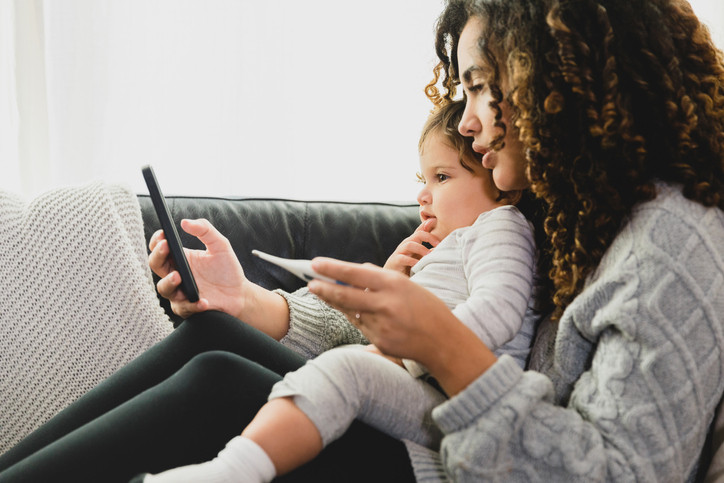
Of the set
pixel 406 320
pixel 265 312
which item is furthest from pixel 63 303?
pixel 406 320

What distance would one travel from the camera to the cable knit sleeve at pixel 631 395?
748 mm

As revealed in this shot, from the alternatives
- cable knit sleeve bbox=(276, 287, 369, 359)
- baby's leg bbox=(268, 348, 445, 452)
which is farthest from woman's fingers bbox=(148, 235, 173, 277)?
baby's leg bbox=(268, 348, 445, 452)

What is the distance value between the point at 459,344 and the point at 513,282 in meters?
0.25

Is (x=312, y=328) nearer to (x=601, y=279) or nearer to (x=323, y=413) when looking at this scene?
Result: (x=323, y=413)

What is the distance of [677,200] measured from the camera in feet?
2.69

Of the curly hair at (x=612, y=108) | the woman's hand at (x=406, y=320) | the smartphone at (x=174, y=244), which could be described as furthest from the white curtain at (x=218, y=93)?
the woman's hand at (x=406, y=320)

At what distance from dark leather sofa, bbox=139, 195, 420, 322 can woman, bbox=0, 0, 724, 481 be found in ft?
2.39

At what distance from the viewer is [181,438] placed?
0.82m

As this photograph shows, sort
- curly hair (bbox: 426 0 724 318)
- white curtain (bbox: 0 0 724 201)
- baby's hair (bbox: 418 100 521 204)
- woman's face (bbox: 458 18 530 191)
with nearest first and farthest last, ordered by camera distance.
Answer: curly hair (bbox: 426 0 724 318), woman's face (bbox: 458 18 530 191), baby's hair (bbox: 418 100 521 204), white curtain (bbox: 0 0 724 201)

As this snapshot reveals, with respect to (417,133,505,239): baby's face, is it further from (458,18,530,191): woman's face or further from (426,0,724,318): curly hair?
(426,0,724,318): curly hair

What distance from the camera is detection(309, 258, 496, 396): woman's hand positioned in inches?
29.7

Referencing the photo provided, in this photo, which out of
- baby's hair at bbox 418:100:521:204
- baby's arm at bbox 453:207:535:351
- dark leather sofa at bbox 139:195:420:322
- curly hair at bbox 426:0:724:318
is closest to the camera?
curly hair at bbox 426:0:724:318

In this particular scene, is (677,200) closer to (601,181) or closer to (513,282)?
(601,181)

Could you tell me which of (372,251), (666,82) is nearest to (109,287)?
(372,251)
